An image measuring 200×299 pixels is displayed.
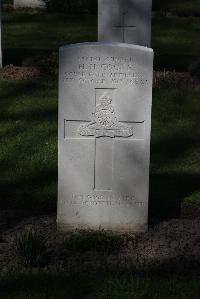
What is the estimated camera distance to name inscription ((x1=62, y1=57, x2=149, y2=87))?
20.3 feet

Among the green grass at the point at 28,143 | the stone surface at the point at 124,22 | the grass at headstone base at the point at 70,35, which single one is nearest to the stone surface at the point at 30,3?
the grass at headstone base at the point at 70,35

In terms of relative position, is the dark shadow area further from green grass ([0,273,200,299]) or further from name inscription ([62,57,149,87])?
green grass ([0,273,200,299])

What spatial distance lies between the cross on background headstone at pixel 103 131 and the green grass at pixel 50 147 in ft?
2.73

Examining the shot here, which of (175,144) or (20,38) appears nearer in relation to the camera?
Answer: (175,144)

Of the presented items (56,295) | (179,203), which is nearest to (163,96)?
(179,203)

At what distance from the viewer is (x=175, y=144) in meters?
9.46

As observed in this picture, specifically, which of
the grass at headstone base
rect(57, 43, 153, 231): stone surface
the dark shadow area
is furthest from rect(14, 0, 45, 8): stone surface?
rect(57, 43, 153, 231): stone surface

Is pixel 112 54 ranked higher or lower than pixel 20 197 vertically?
higher

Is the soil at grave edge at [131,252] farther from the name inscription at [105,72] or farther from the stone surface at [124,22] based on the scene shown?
the stone surface at [124,22]

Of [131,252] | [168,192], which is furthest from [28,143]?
[131,252]

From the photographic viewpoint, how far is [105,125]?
20.6 feet

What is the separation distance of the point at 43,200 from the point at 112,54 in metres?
1.84

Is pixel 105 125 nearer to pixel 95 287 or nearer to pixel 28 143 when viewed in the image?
pixel 95 287

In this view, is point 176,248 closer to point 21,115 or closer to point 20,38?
point 21,115
